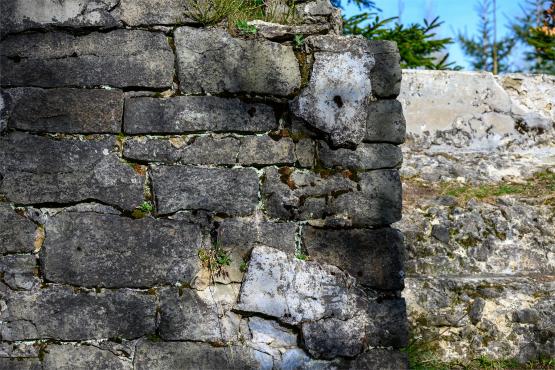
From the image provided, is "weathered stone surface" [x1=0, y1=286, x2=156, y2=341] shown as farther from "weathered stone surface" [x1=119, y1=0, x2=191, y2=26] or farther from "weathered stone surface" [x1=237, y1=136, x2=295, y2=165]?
"weathered stone surface" [x1=119, y1=0, x2=191, y2=26]

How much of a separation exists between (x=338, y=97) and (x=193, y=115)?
0.61 m

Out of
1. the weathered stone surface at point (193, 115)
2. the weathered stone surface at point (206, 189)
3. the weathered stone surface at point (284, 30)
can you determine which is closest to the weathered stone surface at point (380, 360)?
the weathered stone surface at point (206, 189)

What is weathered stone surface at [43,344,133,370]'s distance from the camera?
2689 mm

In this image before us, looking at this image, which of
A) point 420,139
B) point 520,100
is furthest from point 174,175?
point 520,100

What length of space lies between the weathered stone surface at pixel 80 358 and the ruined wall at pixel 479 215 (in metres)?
2.04

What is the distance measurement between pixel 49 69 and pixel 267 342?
4.65 ft

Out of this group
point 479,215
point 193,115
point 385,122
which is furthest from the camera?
point 479,215

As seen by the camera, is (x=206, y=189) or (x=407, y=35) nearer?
(x=206, y=189)

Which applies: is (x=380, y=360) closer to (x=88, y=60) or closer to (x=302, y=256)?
(x=302, y=256)

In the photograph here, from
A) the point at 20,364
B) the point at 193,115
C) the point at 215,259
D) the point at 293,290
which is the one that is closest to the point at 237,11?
the point at 193,115

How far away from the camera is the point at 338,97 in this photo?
9.38 feet

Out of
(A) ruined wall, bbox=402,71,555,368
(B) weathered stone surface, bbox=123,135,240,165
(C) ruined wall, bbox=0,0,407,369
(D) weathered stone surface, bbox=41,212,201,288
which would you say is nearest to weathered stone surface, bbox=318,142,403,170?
(C) ruined wall, bbox=0,0,407,369

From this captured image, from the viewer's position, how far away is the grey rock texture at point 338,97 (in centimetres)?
285

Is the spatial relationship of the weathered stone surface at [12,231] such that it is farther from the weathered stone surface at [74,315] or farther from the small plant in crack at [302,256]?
the small plant in crack at [302,256]
